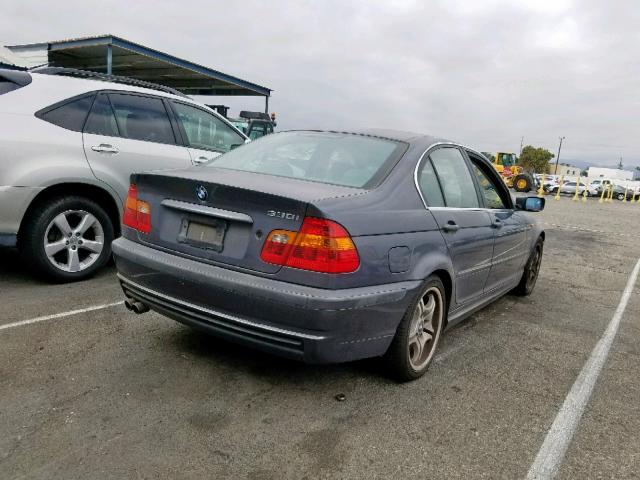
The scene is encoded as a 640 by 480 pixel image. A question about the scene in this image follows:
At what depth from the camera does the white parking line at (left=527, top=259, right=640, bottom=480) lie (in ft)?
8.02

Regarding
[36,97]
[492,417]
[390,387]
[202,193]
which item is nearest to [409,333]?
[390,387]

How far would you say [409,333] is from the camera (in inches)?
119

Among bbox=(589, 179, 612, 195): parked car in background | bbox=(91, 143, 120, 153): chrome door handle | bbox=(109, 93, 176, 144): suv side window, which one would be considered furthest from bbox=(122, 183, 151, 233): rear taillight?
bbox=(589, 179, 612, 195): parked car in background

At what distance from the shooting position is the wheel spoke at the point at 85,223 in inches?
183

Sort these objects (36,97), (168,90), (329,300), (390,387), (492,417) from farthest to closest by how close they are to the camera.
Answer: (168,90) < (36,97) < (390,387) < (492,417) < (329,300)

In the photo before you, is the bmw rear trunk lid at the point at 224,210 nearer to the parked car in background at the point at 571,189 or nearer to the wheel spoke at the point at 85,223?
the wheel spoke at the point at 85,223

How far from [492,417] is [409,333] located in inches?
23.9

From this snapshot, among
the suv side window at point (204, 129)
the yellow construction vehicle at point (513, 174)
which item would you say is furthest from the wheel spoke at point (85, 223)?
the yellow construction vehicle at point (513, 174)

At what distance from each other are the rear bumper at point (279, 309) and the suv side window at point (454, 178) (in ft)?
3.03

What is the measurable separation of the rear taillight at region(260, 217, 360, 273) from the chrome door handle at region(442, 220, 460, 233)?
0.93 m

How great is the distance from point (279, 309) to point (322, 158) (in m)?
1.22

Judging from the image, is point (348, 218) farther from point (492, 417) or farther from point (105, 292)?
point (105, 292)

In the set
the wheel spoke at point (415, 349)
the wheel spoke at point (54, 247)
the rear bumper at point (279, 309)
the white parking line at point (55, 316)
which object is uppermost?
the rear bumper at point (279, 309)

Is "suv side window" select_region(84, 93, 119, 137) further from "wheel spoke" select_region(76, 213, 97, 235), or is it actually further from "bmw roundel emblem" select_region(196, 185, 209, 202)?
"bmw roundel emblem" select_region(196, 185, 209, 202)
